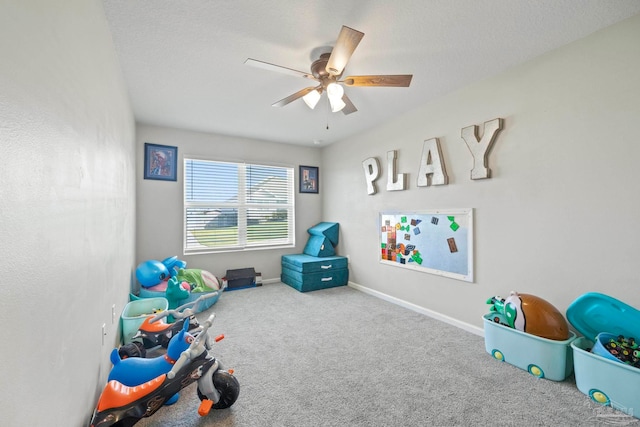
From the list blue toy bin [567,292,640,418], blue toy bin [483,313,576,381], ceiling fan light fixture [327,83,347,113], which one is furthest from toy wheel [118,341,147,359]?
blue toy bin [567,292,640,418]

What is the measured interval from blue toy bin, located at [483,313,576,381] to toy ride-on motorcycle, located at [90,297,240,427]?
2025 mm

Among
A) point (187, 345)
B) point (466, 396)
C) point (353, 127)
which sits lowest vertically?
point (466, 396)

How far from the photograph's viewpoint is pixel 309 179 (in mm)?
5086

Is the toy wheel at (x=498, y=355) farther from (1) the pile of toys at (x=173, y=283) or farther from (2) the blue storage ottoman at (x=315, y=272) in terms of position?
(1) the pile of toys at (x=173, y=283)

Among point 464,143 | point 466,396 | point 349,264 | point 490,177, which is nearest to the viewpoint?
point 466,396

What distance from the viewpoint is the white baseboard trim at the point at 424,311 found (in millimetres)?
2716

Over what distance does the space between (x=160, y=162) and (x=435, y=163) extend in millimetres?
3650

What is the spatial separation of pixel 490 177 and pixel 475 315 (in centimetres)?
135

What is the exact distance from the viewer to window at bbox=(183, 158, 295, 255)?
13.7 ft

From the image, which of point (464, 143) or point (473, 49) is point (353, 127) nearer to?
point (464, 143)

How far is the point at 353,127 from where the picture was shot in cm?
399

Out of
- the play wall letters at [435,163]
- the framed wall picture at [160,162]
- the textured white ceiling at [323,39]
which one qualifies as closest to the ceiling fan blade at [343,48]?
the textured white ceiling at [323,39]

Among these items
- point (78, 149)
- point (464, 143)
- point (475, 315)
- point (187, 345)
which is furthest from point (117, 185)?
point (475, 315)

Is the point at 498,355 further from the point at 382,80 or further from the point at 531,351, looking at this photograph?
the point at 382,80
